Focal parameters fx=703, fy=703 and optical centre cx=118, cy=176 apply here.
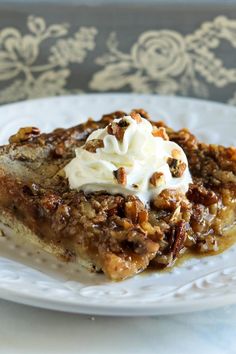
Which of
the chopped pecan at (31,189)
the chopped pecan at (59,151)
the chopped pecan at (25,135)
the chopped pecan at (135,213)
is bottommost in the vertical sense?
the chopped pecan at (135,213)

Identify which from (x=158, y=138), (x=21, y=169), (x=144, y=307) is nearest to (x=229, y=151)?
(x=158, y=138)

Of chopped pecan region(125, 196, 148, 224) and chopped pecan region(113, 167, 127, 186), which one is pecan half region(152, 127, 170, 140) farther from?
chopped pecan region(125, 196, 148, 224)

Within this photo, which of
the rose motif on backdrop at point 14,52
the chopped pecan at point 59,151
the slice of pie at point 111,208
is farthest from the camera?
the rose motif on backdrop at point 14,52

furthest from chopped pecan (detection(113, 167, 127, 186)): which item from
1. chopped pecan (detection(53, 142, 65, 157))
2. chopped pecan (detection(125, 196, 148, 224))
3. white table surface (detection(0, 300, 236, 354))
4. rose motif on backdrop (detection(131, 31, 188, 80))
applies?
rose motif on backdrop (detection(131, 31, 188, 80))

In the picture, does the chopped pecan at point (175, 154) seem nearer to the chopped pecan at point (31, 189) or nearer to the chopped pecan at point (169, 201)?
the chopped pecan at point (169, 201)

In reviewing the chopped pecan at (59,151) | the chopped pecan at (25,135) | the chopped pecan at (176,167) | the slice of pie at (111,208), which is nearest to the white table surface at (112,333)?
the slice of pie at (111,208)

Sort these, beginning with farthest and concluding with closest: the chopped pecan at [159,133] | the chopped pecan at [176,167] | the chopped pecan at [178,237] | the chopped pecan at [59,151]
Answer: the chopped pecan at [59,151] → the chopped pecan at [159,133] → the chopped pecan at [176,167] → the chopped pecan at [178,237]

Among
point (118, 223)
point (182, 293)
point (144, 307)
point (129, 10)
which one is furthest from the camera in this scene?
point (129, 10)

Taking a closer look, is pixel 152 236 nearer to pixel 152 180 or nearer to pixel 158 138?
pixel 152 180
